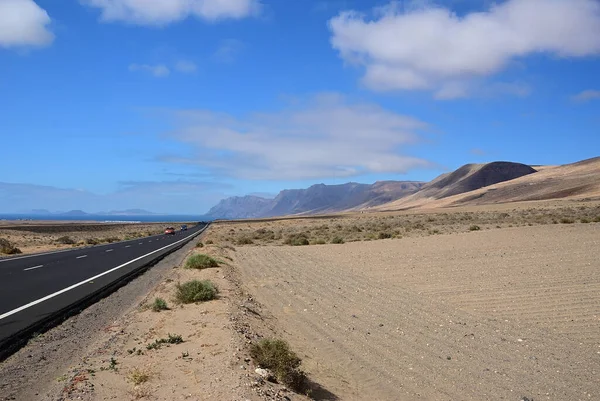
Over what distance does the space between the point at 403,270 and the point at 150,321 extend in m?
11.7

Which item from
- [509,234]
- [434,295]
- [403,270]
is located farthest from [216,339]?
[509,234]

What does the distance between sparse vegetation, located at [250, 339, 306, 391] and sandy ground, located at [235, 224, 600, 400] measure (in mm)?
653

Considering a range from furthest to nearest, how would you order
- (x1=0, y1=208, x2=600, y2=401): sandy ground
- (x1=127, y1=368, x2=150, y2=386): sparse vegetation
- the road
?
1. the road
2. (x1=0, y1=208, x2=600, y2=401): sandy ground
3. (x1=127, y1=368, x2=150, y2=386): sparse vegetation

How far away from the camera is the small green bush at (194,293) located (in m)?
12.8

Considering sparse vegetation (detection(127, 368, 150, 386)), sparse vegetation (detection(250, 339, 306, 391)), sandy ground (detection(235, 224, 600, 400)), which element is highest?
sparse vegetation (detection(127, 368, 150, 386))

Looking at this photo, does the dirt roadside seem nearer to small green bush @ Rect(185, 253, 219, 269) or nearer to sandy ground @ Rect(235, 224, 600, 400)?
sandy ground @ Rect(235, 224, 600, 400)

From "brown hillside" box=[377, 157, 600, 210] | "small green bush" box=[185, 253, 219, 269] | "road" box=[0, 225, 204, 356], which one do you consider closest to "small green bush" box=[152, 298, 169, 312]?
"road" box=[0, 225, 204, 356]

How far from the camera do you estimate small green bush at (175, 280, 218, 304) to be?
12766mm

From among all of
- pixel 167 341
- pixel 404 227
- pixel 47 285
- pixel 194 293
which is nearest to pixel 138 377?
pixel 167 341

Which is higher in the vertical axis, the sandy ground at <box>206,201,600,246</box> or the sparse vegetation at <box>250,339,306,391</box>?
the sandy ground at <box>206,201,600,246</box>

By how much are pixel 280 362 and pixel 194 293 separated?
6130 millimetres

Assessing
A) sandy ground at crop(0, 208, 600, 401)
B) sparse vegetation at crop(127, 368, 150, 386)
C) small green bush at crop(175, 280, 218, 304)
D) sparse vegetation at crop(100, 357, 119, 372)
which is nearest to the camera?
sparse vegetation at crop(127, 368, 150, 386)

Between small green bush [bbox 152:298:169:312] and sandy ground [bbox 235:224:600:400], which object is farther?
small green bush [bbox 152:298:169:312]

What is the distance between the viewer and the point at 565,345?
9.77 meters
